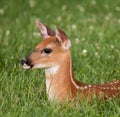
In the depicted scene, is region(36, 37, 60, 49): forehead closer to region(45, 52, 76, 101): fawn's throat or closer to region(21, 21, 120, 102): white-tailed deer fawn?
region(21, 21, 120, 102): white-tailed deer fawn

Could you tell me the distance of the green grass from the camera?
598 centimetres

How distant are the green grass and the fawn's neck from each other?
153mm

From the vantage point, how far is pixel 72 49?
8.97 metres

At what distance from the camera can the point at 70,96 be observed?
20.1 ft

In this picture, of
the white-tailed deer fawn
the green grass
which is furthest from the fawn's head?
the green grass

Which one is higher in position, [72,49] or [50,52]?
[50,52]

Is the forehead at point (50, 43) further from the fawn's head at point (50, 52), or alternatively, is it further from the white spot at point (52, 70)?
the white spot at point (52, 70)


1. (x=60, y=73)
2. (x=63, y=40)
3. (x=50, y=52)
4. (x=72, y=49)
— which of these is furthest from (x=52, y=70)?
(x=72, y=49)

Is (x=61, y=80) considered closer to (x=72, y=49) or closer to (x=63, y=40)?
(x=63, y=40)

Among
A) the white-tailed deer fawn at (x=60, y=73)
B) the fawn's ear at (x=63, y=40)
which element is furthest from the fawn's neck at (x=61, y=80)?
the fawn's ear at (x=63, y=40)

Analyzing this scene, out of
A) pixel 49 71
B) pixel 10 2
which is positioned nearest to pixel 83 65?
pixel 49 71

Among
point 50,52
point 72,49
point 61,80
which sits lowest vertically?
point 72,49

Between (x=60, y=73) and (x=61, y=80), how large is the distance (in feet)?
0.24

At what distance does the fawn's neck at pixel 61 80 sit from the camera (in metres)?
6.18
